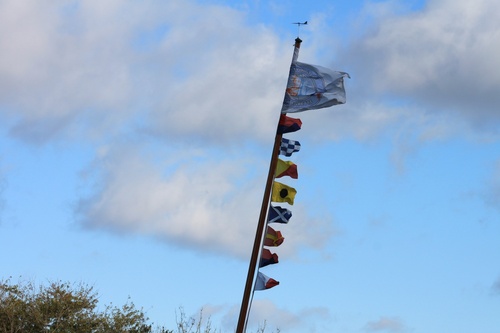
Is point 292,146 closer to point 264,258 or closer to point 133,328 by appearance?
point 264,258

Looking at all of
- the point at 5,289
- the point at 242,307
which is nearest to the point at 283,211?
the point at 242,307

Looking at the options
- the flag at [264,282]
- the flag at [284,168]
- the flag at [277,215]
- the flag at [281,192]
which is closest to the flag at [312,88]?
the flag at [284,168]

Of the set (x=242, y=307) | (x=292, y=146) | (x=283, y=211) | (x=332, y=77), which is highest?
(x=332, y=77)

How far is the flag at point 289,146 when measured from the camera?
26.6 m

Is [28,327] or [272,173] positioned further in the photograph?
[28,327]

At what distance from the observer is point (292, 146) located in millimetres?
26625

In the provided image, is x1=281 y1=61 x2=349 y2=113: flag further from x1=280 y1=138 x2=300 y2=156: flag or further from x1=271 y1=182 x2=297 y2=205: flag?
x1=271 y1=182 x2=297 y2=205: flag

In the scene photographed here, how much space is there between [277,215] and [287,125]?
8.55 feet

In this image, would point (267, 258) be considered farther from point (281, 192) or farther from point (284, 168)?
point (284, 168)

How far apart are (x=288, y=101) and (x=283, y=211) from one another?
125 inches

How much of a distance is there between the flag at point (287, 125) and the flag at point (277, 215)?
2217 mm

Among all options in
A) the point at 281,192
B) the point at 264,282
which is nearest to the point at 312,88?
the point at 281,192

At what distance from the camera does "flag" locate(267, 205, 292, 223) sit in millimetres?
26328

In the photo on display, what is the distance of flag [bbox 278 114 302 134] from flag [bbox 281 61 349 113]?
262 mm
